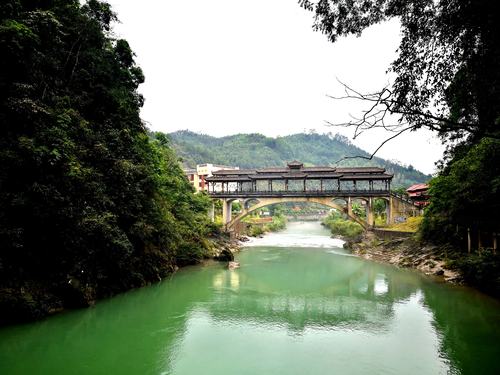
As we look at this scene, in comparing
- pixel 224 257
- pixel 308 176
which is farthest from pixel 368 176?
pixel 224 257

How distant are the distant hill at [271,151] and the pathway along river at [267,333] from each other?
7658 centimetres

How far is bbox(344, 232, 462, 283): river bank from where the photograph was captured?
54.6ft

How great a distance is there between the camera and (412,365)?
7367mm

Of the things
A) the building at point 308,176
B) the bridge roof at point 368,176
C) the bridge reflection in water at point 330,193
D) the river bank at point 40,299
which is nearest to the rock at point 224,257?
the river bank at point 40,299

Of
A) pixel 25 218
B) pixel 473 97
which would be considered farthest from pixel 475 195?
pixel 25 218

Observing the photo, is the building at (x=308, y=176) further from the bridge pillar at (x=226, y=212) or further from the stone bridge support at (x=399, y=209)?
the stone bridge support at (x=399, y=209)

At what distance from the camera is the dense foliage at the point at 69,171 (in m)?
8.27

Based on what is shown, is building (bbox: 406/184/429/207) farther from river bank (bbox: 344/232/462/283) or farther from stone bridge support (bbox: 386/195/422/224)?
river bank (bbox: 344/232/462/283)

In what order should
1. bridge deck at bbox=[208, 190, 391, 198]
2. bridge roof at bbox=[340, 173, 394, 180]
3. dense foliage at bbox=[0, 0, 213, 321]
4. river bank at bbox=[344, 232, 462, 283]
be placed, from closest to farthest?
1. dense foliage at bbox=[0, 0, 213, 321]
2. river bank at bbox=[344, 232, 462, 283]
3. bridge roof at bbox=[340, 173, 394, 180]
4. bridge deck at bbox=[208, 190, 391, 198]

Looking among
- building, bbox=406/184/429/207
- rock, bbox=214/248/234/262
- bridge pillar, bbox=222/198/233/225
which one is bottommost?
rock, bbox=214/248/234/262

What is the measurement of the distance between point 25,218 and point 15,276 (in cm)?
148

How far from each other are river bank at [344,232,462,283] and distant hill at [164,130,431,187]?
215 ft

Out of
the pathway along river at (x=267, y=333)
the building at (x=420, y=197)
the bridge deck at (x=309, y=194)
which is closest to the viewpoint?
the pathway along river at (x=267, y=333)

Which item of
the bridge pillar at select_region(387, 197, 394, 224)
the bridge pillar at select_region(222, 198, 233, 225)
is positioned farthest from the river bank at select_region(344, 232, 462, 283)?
the bridge pillar at select_region(222, 198, 233, 225)
